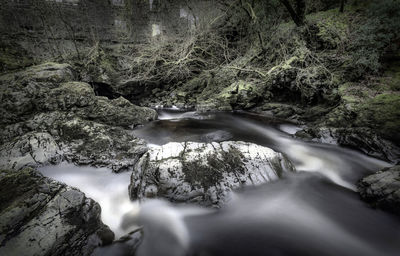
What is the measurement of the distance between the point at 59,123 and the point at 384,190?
5.99 meters

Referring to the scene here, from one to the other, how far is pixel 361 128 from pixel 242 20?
29.3ft

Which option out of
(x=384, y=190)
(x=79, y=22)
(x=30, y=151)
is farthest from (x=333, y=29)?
(x=79, y=22)

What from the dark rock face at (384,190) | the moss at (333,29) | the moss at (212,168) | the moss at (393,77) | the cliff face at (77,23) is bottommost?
the dark rock face at (384,190)

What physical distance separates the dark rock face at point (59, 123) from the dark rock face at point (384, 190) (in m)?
3.65

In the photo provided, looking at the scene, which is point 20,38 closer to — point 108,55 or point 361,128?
point 108,55

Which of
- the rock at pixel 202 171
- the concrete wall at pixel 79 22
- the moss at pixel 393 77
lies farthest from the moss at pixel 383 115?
the concrete wall at pixel 79 22

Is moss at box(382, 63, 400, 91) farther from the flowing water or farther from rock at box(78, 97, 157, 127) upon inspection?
rock at box(78, 97, 157, 127)

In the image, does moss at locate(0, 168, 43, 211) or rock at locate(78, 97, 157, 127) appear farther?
rock at locate(78, 97, 157, 127)

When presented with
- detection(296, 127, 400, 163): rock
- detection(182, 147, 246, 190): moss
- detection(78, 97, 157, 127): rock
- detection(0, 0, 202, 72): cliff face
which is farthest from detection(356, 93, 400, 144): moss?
detection(0, 0, 202, 72): cliff face

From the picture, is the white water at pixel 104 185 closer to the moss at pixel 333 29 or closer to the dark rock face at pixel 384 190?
the dark rock face at pixel 384 190

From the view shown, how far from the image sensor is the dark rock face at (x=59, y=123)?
3.50 metres

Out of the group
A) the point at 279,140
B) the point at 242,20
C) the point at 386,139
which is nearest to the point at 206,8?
the point at 242,20

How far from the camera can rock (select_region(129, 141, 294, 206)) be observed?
99.0 inches

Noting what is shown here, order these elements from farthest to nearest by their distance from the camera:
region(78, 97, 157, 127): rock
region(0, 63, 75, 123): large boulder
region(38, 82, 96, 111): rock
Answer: region(78, 97, 157, 127): rock → region(38, 82, 96, 111): rock → region(0, 63, 75, 123): large boulder
